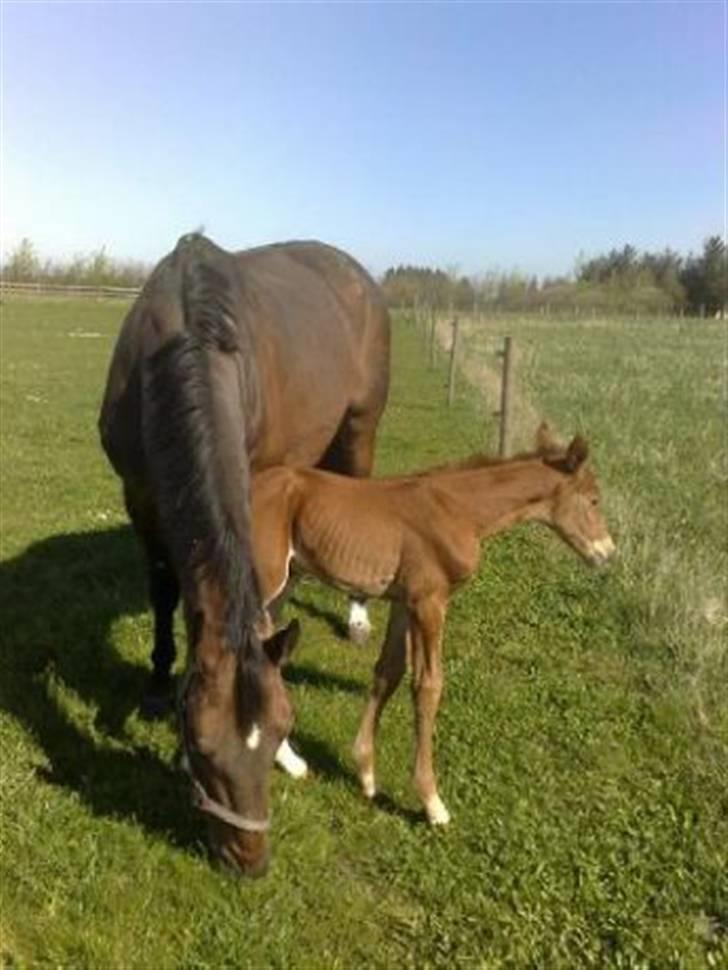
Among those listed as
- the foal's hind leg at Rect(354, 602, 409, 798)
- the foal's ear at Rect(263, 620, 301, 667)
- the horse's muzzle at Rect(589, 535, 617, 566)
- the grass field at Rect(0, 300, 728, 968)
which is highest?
the foal's ear at Rect(263, 620, 301, 667)

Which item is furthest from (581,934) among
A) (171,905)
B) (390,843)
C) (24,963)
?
(24,963)

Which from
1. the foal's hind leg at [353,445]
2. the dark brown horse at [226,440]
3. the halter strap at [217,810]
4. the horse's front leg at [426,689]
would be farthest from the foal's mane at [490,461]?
the foal's hind leg at [353,445]

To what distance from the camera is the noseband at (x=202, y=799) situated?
10.4ft

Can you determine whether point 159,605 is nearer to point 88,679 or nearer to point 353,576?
point 88,679

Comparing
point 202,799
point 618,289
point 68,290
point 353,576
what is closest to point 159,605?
point 353,576

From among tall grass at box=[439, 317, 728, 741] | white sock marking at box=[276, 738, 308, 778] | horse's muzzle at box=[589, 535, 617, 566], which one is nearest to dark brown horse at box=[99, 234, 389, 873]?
white sock marking at box=[276, 738, 308, 778]

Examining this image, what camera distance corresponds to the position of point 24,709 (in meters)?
4.68

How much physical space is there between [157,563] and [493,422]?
9.79 meters

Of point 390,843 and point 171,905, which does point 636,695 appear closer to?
point 390,843

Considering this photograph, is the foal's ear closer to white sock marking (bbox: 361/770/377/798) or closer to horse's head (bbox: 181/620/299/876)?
horse's head (bbox: 181/620/299/876)

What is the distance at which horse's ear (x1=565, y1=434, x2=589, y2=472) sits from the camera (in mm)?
4535

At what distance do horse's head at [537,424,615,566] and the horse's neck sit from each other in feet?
0.17

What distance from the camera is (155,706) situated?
4.74 metres

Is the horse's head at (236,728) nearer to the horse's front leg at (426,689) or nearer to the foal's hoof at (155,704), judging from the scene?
the horse's front leg at (426,689)
